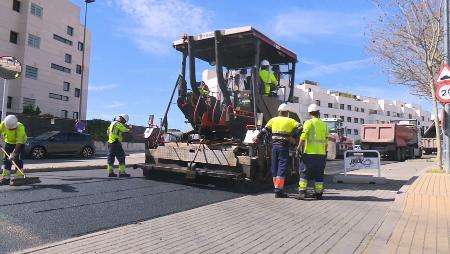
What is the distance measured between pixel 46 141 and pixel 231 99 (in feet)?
48.9

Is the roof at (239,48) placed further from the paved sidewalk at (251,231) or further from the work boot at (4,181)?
the work boot at (4,181)

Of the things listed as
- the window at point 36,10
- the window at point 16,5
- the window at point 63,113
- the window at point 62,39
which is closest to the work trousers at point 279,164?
the window at point 16,5

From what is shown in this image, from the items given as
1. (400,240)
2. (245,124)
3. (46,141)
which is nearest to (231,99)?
(245,124)

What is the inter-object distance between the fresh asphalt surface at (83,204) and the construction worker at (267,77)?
2.34m

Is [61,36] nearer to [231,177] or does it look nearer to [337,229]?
[231,177]

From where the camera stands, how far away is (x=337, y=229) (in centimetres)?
577

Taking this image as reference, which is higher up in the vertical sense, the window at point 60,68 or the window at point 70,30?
the window at point 70,30

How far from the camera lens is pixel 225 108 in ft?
30.0

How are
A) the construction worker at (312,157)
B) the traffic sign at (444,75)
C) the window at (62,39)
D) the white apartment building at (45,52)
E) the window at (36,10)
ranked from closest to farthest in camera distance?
1. the construction worker at (312,157)
2. the traffic sign at (444,75)
3. the white apartment building at (45,52)
4. the window at (36,10)
5. the window at (62,39)

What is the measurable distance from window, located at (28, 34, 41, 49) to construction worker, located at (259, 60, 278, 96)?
40.6 meters

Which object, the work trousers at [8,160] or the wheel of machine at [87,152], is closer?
the work trousers at [8,160]

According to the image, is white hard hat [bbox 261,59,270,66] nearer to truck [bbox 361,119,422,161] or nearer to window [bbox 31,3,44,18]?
truck [bbox 361,119,422,161]

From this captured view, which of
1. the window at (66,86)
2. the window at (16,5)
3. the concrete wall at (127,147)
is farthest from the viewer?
the window at (66,86)

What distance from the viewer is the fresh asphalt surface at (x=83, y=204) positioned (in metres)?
5.22
